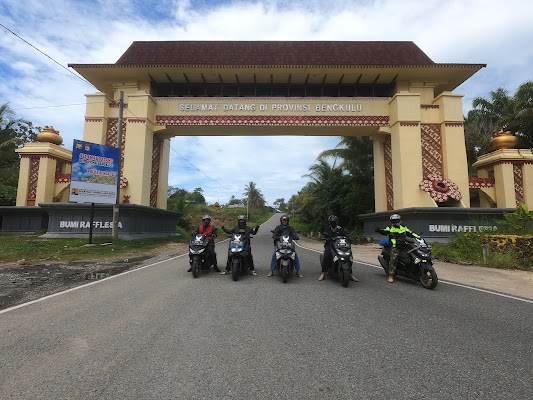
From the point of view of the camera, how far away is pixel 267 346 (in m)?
3.33

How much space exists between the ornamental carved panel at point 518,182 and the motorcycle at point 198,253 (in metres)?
18.0

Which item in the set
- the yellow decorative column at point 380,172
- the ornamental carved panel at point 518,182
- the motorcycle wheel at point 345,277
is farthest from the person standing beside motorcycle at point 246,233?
the ornamental carved panel at point 518,182

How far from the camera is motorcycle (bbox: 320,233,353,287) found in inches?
258

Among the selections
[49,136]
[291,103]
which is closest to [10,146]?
[49,136]

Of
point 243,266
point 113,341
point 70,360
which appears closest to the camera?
point 70,360

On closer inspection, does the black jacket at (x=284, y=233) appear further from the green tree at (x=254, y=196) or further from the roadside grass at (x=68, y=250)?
the green tree at (x=254, y=196)

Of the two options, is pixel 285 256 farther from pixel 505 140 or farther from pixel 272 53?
pixel 272 53

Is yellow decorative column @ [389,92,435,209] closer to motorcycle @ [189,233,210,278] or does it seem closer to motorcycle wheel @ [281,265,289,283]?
motorcycle wheel @ [281,265,289,283]

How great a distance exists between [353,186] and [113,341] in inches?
954

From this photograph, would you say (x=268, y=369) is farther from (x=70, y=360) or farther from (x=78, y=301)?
(x=78, y=301)

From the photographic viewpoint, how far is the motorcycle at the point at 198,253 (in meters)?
7.64

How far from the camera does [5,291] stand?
6160mm

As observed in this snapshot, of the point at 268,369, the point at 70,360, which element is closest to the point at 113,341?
the point at 70,360

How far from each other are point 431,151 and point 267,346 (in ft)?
61.6
